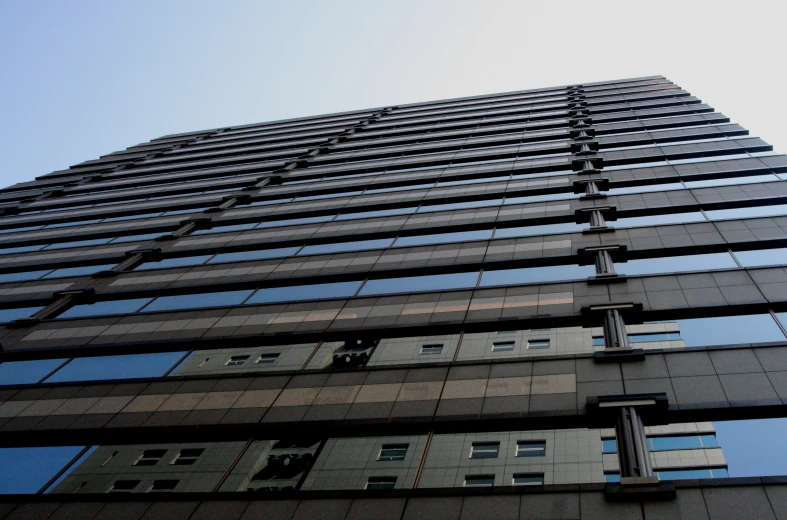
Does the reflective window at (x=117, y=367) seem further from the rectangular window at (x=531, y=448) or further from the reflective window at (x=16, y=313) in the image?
the rectangular window at (x=531, y=448)

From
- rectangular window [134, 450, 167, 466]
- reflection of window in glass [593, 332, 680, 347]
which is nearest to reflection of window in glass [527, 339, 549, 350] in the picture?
reflection of window in glass [593, 332, 680, 347]

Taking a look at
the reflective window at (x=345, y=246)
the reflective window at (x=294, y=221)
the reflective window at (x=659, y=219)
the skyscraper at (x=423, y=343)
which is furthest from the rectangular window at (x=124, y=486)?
the reflective window at (x=659, y=219)

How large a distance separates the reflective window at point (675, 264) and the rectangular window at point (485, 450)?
8.93 meters

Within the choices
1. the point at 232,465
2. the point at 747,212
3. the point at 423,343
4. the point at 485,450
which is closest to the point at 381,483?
the point at 485,450

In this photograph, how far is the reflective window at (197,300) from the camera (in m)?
22.3

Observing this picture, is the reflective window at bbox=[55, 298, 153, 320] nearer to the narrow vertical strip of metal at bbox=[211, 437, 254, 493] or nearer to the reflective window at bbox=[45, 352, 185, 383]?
the reflective window at bbox=[45, 352, 185, 383]

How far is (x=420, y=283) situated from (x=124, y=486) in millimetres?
11546

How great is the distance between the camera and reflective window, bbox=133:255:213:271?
26.9 m

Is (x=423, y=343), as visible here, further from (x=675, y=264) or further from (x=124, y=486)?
(x=675, y=264)

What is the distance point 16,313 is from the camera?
24812 mm

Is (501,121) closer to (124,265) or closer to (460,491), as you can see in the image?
(124,265)

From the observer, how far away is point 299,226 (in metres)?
29.4

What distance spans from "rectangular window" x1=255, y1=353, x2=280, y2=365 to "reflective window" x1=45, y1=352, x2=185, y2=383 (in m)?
2.97

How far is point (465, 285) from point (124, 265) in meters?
17.0
